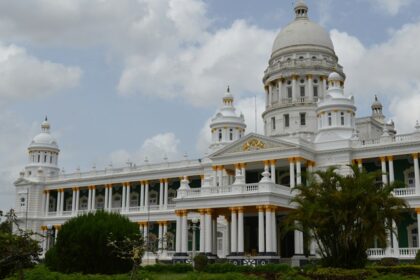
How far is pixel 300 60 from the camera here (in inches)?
2803

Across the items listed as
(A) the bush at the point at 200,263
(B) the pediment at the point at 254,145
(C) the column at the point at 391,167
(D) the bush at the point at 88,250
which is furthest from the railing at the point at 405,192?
(D) the bush at the point at 88,250

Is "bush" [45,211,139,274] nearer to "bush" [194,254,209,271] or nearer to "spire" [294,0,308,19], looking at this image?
"bush" [194,254,209,271]

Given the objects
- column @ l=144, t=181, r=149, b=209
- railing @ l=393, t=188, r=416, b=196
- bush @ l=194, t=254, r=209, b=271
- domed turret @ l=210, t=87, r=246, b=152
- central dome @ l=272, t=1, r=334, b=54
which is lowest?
bush @ l=194, t=254, r=209, b=271

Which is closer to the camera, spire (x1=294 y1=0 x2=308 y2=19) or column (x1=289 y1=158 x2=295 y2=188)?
column (x1=289 y1=158 x2=295 y2=188)

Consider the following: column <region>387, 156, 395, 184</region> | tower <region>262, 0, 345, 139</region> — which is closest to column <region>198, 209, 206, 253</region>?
column <region>387, 156, 395, 184</region>

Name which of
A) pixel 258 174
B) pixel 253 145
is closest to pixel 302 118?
pixel 258 174

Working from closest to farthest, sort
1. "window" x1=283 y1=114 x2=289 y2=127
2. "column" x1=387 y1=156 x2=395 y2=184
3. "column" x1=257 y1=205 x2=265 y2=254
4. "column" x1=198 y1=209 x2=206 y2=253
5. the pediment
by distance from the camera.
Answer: "column" x1=257 y1=205 x2=265 y2=254, "column" x1=198 y1=209 x2=206 y2=253, "column" x1=387 y1=156 x2=395 y2=184, the pediment, "window" x1=283 y1=114 x2=289 y2=127

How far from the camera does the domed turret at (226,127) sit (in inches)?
2721

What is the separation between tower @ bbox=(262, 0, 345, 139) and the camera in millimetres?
68938

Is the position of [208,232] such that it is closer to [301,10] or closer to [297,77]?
[297,77]

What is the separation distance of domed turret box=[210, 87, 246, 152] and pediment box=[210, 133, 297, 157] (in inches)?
407

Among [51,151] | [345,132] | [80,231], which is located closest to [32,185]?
[51,151]

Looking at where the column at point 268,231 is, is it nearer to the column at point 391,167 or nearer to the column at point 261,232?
the column at point 261,232

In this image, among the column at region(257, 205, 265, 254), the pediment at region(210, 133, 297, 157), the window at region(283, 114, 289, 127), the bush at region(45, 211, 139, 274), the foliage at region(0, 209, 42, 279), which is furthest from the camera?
the window at region(283, 114, 289, 127)
